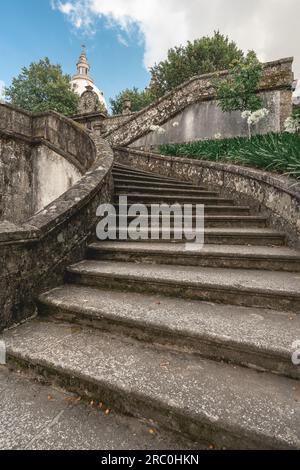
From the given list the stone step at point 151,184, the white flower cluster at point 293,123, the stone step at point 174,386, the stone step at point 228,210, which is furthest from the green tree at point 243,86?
the stone step at point 174,386

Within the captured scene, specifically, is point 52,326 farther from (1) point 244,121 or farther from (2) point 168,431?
(1) point 244,121

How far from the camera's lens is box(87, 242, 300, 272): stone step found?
8.83 ft

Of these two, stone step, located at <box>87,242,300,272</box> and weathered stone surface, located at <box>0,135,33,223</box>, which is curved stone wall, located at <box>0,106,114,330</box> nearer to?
stone step, located at <box>87,242,300,272</box>

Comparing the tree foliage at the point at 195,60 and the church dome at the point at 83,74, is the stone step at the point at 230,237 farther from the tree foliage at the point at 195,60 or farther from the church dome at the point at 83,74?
the church dome at the point at 83,74

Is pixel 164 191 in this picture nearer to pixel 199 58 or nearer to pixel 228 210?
pixel 228 210

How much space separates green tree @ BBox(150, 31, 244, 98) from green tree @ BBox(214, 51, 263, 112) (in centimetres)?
1882

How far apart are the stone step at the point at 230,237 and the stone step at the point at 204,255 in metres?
0.16

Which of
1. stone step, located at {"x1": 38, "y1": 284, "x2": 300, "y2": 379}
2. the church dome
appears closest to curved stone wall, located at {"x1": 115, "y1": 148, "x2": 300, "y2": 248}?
stone step, located at {"x1": 38, "y1": 284, "x2": 300, "y2": 379}

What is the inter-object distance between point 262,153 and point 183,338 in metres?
3.89

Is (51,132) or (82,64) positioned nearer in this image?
(51,132)

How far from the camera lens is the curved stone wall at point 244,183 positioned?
3236mm

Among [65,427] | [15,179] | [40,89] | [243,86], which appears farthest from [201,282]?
[40,89]

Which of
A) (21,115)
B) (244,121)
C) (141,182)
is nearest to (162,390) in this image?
(141,182)

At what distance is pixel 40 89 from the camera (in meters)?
30.3
